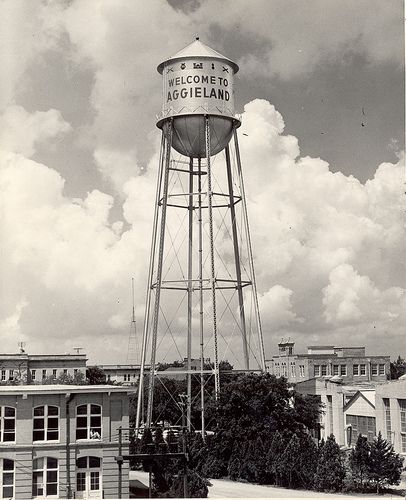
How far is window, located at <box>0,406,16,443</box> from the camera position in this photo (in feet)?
99.1

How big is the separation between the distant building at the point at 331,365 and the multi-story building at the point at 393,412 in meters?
46.3

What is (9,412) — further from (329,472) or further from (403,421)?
(403,421)

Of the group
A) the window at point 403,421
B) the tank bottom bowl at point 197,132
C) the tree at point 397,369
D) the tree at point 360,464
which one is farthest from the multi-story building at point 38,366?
the tree at point 360,464

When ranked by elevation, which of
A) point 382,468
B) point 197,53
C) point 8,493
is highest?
point 197,53

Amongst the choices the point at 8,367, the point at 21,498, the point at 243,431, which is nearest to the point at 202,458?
the point at 243,431

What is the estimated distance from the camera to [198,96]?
40.9m

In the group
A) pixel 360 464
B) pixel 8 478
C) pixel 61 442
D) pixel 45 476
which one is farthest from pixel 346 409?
pixel 8 478

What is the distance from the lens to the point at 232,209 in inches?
1657

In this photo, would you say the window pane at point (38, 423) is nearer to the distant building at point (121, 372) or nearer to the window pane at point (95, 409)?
the window pane at point (95, 409)

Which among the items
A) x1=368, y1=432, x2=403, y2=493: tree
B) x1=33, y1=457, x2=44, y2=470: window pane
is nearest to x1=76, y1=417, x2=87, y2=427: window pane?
x1=33, y1=457, x2=44, y2=470: window pane

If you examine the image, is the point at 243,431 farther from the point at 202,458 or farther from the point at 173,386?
the point at 173,386

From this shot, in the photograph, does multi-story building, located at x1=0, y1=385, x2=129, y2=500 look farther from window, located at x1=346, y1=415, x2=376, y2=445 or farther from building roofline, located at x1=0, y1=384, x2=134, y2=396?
window, located at x1=346, y1=415, x2=376, y2=445

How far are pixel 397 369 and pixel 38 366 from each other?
156ft

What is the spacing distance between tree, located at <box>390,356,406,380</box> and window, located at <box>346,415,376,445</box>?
5176 centimetres
